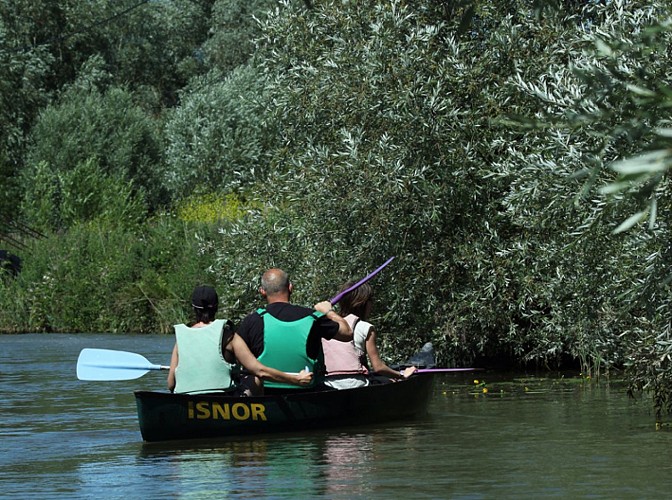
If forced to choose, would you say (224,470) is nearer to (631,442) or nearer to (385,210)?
(631,442)

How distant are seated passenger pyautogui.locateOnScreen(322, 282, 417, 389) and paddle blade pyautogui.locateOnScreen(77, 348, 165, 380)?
1.68 m

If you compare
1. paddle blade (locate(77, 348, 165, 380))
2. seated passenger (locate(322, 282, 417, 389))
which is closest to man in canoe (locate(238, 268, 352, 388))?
seated passenger (locate(322, 282, 417, 389))

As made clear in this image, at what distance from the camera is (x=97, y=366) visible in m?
12.5

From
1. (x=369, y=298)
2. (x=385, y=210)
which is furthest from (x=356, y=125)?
(x=369, y=298)

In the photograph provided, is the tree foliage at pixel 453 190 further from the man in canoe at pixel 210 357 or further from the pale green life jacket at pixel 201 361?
the pale green life jacket at pixel 201 361

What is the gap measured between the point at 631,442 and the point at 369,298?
2.55 m

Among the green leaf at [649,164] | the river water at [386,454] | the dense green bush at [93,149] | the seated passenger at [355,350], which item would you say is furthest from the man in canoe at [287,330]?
the dense green bush at [93,149]

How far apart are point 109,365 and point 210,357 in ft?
6.07

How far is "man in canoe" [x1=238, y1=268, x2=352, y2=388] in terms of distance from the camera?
10.9 metres

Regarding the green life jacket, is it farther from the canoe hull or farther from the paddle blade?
the paddle blade

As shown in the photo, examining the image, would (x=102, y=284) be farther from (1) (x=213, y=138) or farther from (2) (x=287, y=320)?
(2) (x=287, y=320)

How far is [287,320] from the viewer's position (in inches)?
430

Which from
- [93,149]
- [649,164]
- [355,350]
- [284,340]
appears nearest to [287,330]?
[284,340]

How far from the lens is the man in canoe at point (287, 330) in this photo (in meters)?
10.9
